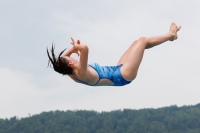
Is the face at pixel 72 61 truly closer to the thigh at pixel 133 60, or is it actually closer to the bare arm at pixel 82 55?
the bare arm at pixel 82 55

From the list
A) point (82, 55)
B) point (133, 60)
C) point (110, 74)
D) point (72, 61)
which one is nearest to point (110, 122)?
point (110, 74)

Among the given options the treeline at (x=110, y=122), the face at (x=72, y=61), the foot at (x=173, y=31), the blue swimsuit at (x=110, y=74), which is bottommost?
the blue swimsuit at (x=110, y=74)

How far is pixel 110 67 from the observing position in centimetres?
1093

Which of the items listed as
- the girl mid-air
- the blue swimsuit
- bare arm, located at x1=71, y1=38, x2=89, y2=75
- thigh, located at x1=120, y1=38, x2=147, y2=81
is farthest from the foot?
bare arm, located at x1=71, y1=38, x2=89, y2=75

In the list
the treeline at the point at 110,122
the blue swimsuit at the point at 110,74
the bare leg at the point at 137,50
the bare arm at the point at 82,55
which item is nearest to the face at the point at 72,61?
the bare arm at the point at 82,55

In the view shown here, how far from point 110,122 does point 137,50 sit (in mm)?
152573

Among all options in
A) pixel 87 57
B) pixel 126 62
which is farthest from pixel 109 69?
pixel 87 57

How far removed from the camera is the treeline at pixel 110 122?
153250mm

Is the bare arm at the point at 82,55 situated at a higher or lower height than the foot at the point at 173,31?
lower

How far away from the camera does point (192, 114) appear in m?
164

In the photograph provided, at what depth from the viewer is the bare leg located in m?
10.5

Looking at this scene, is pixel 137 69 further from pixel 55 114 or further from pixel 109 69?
pixel 55 114

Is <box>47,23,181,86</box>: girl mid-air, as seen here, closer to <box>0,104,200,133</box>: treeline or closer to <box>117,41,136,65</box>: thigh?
<box>117,41,136,65</box>: thigh

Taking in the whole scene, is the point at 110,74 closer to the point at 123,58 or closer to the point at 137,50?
the point at 123,58
